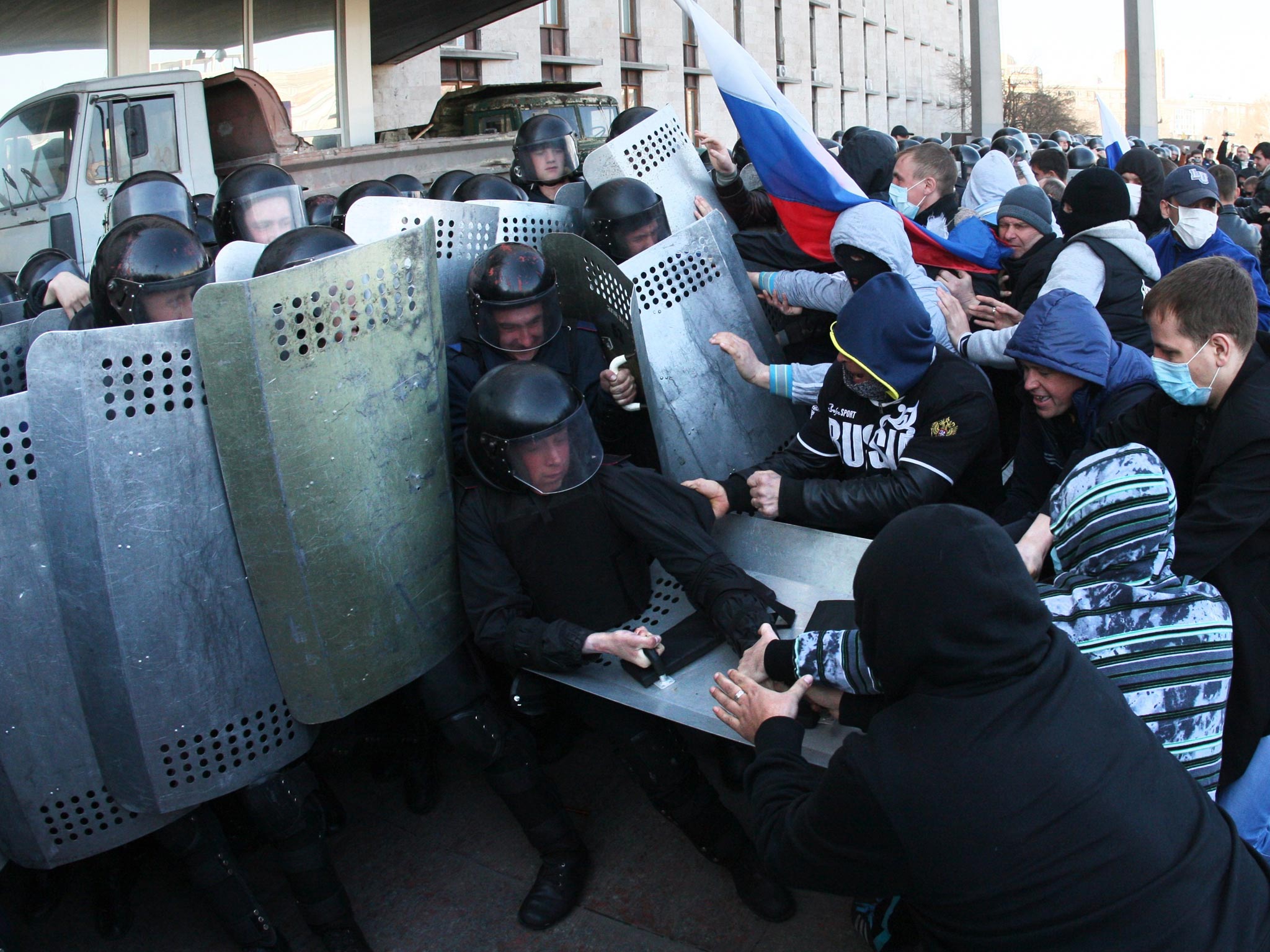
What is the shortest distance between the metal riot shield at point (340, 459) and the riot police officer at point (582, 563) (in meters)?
0.15

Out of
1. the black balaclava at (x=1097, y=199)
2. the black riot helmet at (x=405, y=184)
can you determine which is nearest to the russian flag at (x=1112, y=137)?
the black balaclava at (x=1097, y=199)

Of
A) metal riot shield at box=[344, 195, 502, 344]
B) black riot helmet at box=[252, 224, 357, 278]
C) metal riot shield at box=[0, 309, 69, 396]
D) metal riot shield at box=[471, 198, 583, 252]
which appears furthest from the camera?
metal riot shield at box=[471, 198, 583, 252]

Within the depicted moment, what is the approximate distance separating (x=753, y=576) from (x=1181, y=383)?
1288 mm

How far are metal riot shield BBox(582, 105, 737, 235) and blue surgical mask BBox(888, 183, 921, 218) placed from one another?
34.1 inches

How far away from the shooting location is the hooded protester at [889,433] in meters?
2.95

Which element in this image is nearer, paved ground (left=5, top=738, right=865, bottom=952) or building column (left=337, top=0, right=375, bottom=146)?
paved ground (left=5, top=738, right=865, bottom=952)

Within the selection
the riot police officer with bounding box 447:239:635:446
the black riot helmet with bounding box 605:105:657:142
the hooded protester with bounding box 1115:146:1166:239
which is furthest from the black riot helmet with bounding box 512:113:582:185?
the hooded protester with bounding box 1115:146:1166:239

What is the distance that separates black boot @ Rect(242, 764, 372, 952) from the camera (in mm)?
2811

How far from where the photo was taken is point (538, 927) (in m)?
2.92

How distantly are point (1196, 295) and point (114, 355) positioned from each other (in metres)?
2.55

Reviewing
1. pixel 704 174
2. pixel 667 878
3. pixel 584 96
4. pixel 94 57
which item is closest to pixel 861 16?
pixel 584 96

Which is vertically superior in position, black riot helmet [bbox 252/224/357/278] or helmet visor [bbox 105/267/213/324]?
black riot helmet [bbox 252/224/357/278]

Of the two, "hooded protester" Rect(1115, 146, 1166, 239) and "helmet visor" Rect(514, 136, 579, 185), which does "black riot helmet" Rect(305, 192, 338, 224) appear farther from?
"hooded protester" Rect(1115, 146, 1166, 239)

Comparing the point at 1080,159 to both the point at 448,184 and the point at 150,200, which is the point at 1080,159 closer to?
the point at 448,184
